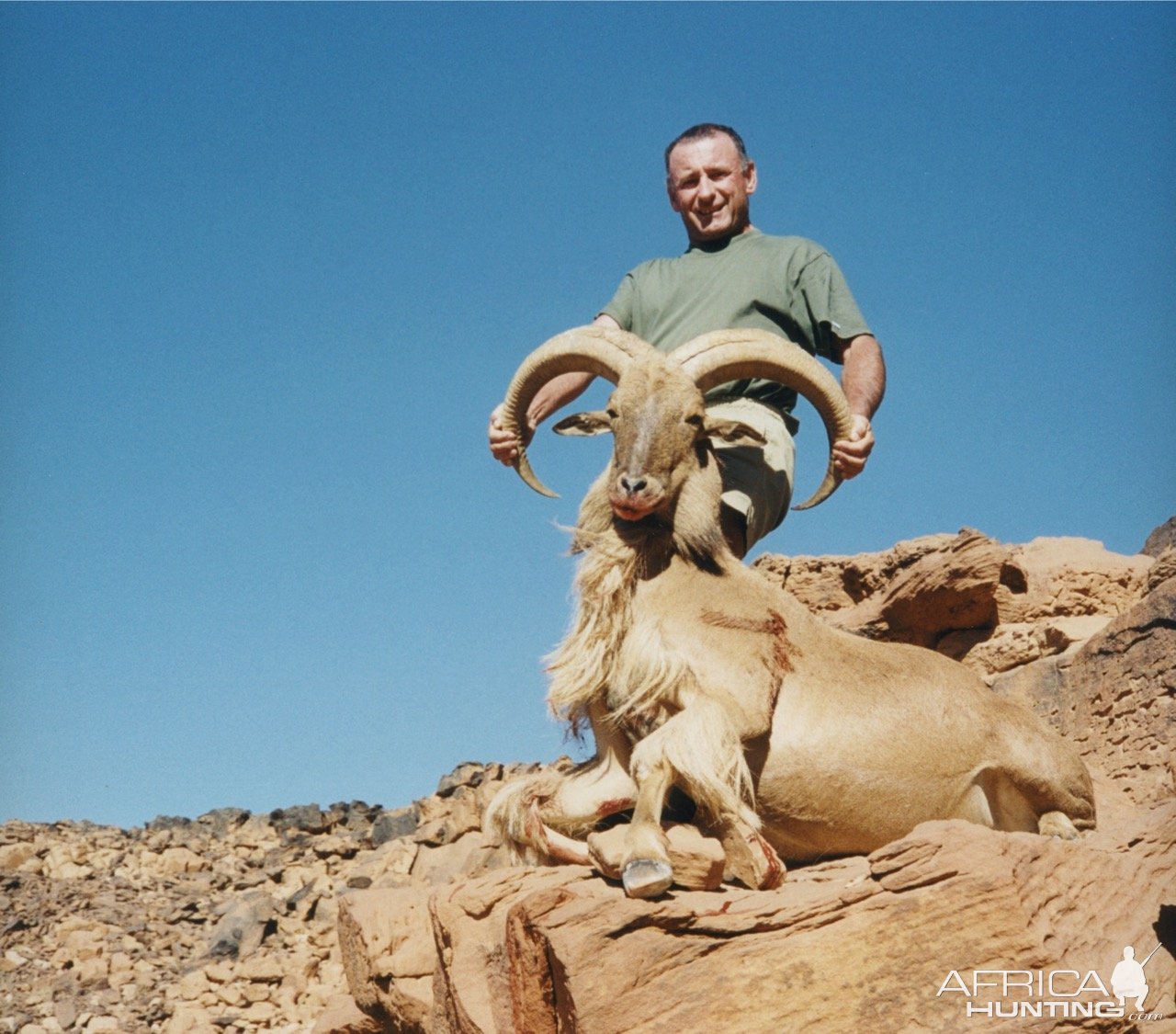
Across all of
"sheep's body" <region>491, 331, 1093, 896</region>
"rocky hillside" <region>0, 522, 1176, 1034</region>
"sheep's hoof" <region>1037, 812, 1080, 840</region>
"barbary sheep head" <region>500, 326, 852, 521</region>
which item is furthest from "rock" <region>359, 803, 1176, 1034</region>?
"barbary sheep head" <region>500, 326, 852, 521</region>

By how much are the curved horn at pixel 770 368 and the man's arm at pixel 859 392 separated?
0.19 feet

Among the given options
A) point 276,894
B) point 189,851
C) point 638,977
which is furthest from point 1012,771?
point 189,851

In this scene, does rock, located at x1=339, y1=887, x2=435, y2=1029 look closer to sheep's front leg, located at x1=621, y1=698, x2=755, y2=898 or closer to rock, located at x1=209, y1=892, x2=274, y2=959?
sheep's front leg, located at x1=621, y1=698, x2=755, y2=898

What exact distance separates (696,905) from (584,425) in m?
2.44

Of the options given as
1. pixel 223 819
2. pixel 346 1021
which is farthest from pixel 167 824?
pixel 346 1021

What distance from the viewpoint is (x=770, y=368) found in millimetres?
6711

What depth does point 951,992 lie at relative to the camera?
15.9ft

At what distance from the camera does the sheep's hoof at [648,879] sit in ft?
17.0

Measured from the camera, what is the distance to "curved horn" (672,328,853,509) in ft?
21.7

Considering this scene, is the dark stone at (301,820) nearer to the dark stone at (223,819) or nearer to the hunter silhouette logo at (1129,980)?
the dark stone at (223,819)

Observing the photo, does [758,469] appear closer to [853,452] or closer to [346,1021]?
[853,452]

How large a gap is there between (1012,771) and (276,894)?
713 centimetres

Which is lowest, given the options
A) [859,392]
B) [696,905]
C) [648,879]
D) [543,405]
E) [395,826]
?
[696,905]

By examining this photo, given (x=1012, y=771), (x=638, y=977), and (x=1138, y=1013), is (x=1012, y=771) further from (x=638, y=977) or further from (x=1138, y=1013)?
(x=638, y=977)
